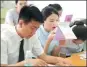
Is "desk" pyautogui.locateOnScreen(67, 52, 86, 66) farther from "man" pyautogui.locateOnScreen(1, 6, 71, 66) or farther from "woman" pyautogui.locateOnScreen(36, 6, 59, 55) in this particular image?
"man" pyautogui.locateOnScreen(1, 6, 71, 66)

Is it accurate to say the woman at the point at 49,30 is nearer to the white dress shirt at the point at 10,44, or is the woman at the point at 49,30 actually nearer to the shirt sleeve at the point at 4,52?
the white dress shirt at the point at 10,44

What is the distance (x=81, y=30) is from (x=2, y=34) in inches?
38.3

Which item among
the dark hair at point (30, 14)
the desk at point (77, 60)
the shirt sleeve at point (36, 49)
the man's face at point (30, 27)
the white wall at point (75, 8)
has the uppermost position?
the white wall at point (75, 8)

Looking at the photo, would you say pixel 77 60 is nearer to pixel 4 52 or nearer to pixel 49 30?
pixel 49 30

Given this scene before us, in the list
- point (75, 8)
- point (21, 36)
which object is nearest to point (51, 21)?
point (21, 36)

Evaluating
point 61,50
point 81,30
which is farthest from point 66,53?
point 81,30

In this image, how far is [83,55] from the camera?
198 cm

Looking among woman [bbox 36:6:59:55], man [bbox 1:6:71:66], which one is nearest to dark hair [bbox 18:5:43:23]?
man [bbox 1:6:71:66]

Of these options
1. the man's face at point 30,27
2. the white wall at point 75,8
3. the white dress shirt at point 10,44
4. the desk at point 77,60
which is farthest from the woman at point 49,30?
the white wall at point 75,8

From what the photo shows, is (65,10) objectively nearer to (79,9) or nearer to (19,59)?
(79,9)

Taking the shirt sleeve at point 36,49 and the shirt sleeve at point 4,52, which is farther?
the shirt sleeve at point 36,49

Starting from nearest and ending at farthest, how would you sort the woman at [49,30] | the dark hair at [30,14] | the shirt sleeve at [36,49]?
the dark hair at [30,14]
the shirt sleeve at [36,49]
the woman at [49,30]

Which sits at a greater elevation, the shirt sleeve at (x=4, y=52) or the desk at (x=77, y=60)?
the shirt sleeve at (x=4, y=52)

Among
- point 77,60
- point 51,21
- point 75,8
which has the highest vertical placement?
point 75,8
